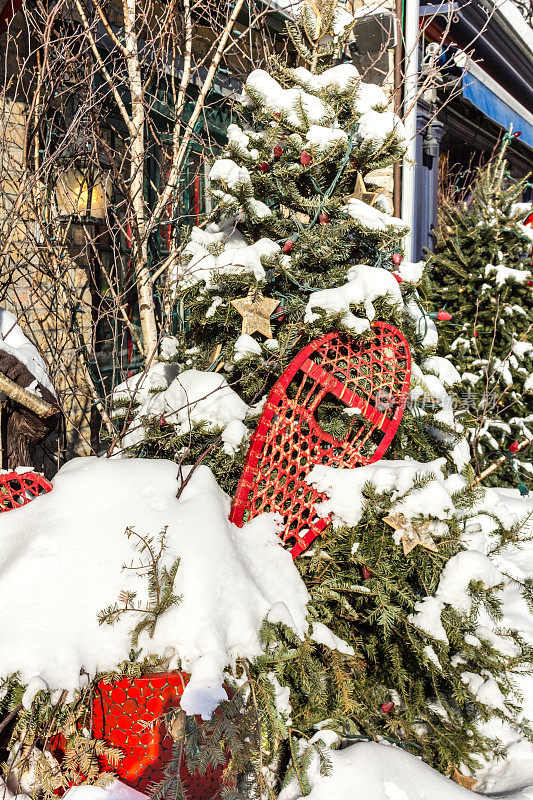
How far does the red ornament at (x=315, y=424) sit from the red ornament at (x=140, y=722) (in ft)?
2.21

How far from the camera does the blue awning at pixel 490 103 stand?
6.88m

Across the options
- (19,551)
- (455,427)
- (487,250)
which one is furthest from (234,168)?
(487,250)

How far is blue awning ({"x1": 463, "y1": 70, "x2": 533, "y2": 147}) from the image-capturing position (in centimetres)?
688

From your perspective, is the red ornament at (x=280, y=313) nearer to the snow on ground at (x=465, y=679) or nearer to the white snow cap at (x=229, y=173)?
the white snow cap at (x=229, y=173)

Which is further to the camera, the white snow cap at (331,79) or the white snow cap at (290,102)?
the white snow cap at (331,79)

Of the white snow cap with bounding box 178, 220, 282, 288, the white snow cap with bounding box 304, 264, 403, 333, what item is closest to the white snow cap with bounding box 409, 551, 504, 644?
the white snow cap with bounding box 304, 264, 403, 333

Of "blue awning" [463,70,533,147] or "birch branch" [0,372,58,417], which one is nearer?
→ "birch branch" [0,372,58,417]

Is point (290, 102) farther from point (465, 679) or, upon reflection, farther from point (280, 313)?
point (465, 679)

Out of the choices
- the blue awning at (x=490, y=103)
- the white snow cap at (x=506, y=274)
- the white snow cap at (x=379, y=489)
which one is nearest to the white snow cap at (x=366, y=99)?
the white snow cap at (x=379, y=489)

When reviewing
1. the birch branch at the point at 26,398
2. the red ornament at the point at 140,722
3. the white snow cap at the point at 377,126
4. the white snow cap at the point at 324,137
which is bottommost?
the red ornament at the point at 140,722

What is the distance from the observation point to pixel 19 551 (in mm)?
2033

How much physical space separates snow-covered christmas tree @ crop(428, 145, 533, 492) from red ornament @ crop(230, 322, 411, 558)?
7.80 ft

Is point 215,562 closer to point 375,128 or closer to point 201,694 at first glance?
point 201,694

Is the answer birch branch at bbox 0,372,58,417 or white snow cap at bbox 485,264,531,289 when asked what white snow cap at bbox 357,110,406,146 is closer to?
birch branch at bbox 0,372,58,417
